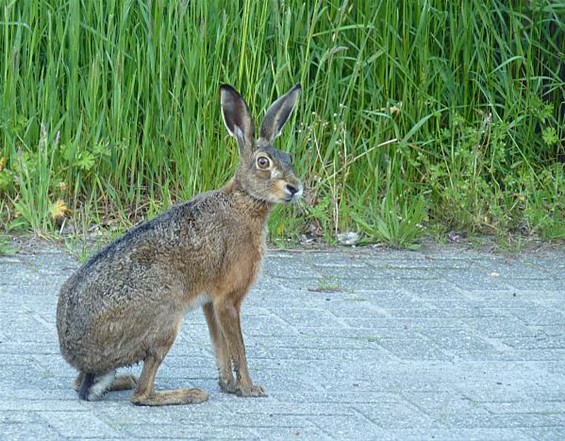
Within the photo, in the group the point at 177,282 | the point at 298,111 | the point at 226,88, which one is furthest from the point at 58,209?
the point at 177,282

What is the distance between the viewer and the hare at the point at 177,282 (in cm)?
529

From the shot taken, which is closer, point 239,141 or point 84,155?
point 239,141

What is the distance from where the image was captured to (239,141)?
604cm

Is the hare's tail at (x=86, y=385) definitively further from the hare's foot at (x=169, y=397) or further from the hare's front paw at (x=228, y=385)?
the hare's front paw at (x=228, y=385)

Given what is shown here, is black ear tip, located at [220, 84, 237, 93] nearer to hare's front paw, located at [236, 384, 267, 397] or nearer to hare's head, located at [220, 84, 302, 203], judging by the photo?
hare's head, located at [220, 84, 302, 203]

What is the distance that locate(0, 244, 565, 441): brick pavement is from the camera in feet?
16.7

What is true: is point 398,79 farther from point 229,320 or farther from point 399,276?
point 229,320

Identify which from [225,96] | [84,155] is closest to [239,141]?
[225,96]

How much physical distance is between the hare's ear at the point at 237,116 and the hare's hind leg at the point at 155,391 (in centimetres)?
A: 105

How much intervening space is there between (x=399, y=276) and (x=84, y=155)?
2.12m

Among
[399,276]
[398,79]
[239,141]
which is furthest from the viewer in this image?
[398,79]

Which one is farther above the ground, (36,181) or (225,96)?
(225,96)

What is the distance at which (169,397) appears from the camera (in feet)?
17.6

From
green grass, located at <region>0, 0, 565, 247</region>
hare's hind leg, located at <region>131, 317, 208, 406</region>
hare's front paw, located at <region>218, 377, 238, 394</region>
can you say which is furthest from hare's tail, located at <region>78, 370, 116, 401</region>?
green grass, located at <region>0, 0, 565, 247</region>
